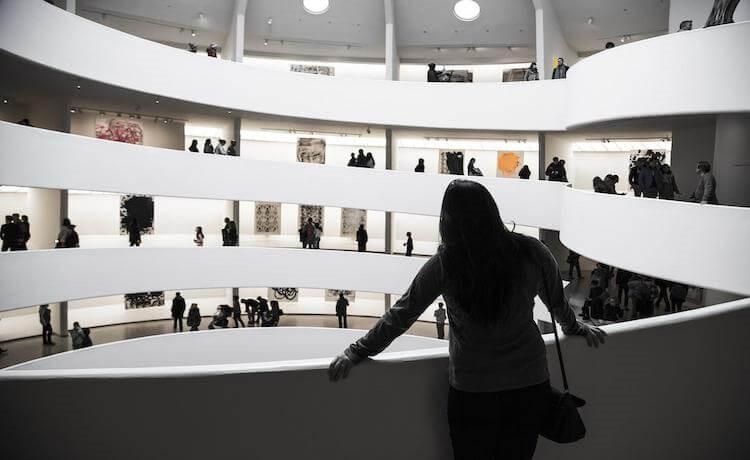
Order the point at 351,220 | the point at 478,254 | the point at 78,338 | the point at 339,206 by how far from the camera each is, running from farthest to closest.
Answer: the point at 351,220 < the point at 339,206 < the point at 78,338 < the point at 478,254

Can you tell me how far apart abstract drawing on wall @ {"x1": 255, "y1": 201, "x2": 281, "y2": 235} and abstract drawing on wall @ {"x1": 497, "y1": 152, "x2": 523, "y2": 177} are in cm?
987

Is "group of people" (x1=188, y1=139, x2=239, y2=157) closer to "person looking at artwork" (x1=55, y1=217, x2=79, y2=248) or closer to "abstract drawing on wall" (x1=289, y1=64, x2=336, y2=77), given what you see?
"person looking at artwork" (x1=55, y1=217, x2=79, y2=248)

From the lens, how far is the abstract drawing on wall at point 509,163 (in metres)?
25.7

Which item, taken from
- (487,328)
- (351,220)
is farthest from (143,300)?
(487,328)

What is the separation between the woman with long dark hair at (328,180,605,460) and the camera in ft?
8.71

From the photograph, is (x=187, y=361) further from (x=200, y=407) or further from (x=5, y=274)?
(x=200, y=407)

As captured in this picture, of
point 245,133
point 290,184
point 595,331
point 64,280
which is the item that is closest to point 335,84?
point 290,184

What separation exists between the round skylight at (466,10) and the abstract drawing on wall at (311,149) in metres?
7.84

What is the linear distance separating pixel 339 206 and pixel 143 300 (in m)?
9.00

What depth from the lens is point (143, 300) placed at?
23484 mm

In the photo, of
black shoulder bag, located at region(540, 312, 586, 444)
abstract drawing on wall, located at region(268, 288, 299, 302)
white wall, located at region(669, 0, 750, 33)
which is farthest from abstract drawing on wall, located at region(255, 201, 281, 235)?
black shoulder bag, located at region(540, 312, 586, 444)

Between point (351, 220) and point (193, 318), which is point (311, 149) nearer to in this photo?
point (351, 220)

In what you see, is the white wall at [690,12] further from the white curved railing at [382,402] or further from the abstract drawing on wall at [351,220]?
the white curved railing at [382,402]

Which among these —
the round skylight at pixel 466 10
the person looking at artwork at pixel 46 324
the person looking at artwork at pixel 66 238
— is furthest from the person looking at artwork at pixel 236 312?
the round skylight at pixel 466 10
